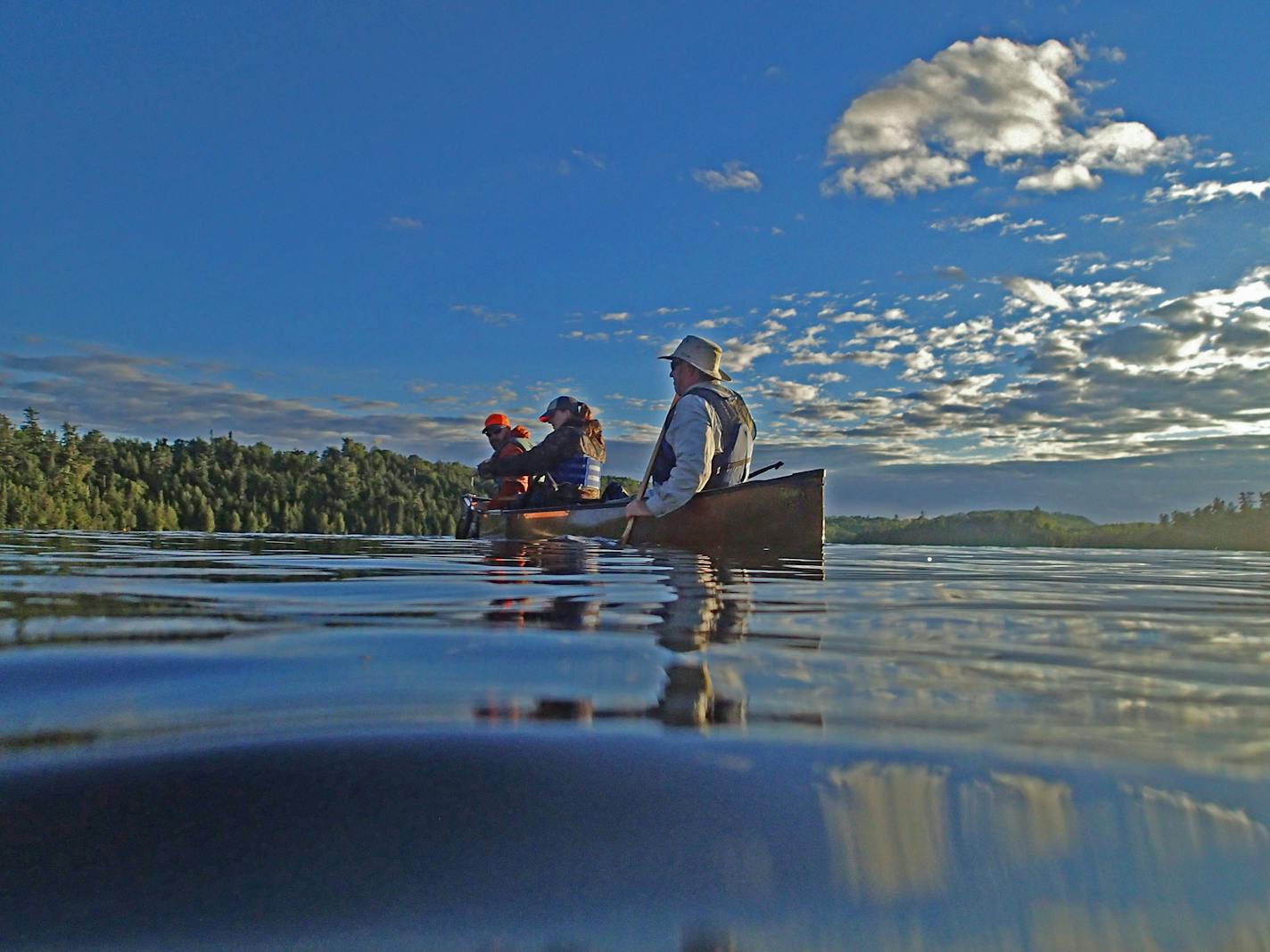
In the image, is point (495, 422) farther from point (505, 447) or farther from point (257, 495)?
point (257, 495)

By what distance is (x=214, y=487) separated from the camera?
3396 inches

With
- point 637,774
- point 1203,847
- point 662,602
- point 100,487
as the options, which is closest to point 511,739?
point 637,774

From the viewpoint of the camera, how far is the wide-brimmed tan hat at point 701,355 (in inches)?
363

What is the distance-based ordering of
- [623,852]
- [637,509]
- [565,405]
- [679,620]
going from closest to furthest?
[623,852]
[679,620]
[637,509]
[565,405]

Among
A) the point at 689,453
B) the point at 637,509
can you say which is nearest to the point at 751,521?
the point at 689,453

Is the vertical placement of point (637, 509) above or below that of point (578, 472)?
below

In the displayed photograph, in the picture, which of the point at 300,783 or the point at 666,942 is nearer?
the point at 666,942

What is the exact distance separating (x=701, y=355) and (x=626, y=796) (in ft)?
27.9

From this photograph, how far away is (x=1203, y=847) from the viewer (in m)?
0.79

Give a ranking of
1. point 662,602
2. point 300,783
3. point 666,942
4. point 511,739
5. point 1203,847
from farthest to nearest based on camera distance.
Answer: point 662,602
point 511,739
point 300,783
point 1203,847
point 666,942

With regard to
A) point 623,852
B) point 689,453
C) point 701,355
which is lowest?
point 623,852

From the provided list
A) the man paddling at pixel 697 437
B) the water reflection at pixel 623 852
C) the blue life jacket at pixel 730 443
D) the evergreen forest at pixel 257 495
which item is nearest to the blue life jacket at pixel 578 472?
the man paddling at pixel 697 437

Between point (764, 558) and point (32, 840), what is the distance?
706 cm

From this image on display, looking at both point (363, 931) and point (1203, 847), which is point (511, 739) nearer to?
point (363, 931)
